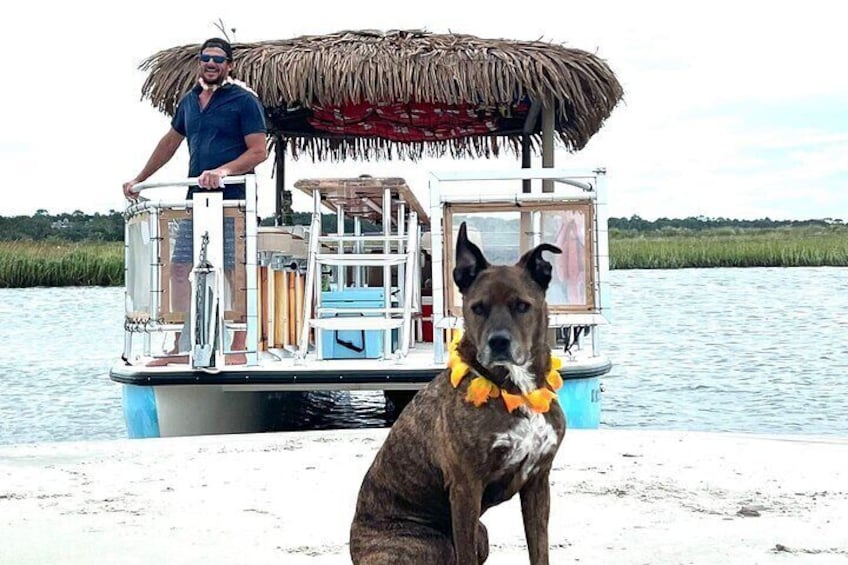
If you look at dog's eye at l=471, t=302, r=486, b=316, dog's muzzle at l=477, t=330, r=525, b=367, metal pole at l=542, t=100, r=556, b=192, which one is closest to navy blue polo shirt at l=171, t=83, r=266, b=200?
metal pole at l=542, t=100, r=556, b=192

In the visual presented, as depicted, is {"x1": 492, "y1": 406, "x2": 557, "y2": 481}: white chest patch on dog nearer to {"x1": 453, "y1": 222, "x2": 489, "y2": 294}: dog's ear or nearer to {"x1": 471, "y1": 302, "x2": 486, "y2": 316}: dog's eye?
{"x1": 471, "y1": 302, "x2": 486, "y2": 316}: dog's eye

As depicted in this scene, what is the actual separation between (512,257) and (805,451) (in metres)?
1.76

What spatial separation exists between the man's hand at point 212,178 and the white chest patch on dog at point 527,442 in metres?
3.64

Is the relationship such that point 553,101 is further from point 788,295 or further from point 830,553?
point 788,295

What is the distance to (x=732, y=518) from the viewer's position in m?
4.45

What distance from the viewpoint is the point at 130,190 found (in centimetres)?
692

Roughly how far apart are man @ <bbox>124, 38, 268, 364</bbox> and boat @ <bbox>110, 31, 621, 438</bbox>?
0.15 ft

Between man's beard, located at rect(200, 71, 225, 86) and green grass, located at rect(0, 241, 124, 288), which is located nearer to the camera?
man's beard, located at rect(200, 71, 225, 86)

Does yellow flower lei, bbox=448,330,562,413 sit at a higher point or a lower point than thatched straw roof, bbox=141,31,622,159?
lower

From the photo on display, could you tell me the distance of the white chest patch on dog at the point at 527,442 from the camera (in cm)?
311

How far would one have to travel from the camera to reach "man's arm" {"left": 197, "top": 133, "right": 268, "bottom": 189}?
6.46m

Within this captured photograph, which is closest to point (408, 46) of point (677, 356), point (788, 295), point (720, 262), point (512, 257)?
point (512, 257)

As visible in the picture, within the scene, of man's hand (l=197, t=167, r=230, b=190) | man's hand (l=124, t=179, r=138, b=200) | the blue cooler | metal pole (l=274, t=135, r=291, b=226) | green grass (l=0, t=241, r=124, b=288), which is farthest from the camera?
green grass (l=0, t=241, r=124, b=288)

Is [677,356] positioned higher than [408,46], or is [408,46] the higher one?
[408,46]
